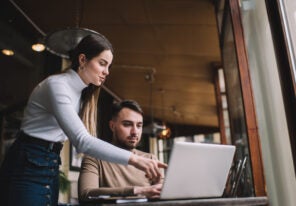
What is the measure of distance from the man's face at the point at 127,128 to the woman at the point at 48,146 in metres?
0.75

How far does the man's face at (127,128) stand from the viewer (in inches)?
81.1

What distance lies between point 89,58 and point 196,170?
68cm

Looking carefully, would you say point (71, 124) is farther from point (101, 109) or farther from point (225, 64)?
point (101, 109)

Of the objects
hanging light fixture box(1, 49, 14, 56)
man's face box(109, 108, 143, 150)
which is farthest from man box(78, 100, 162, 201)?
hanging light fixture box(1, 49, 14, 56)

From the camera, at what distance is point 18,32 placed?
4.32m

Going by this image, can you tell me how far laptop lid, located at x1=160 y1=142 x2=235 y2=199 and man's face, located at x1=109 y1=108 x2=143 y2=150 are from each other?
847 millimetres

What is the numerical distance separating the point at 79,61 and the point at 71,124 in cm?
41

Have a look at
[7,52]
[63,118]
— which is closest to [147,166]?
[63,118]

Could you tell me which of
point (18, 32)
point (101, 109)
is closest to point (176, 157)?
point (18, 32)

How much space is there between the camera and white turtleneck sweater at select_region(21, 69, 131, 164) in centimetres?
107

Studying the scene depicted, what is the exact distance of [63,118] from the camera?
3.67ft

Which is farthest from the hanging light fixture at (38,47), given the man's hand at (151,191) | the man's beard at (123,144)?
the man's hand at (151,191)

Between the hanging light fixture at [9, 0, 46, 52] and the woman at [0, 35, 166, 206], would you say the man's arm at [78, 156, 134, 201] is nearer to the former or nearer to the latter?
the woman at [0, 35, 166, 206]

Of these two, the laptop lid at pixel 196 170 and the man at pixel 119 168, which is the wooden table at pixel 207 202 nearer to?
the laptop lid at pixel 196 170
